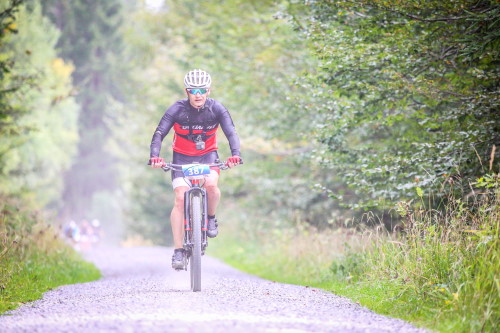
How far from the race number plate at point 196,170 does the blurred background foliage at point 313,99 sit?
176cm

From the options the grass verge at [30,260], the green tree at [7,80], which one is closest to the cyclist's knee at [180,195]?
the grass verge at [30,260]

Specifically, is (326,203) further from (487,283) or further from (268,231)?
(487,283)

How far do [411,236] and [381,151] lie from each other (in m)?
2.75

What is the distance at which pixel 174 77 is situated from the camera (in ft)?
95.0

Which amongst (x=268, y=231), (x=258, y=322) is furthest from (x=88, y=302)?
(x=268, y=231)

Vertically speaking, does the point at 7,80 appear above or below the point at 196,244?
above

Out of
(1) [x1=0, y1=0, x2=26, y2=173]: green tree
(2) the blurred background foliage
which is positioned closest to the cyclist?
(2) the blurred background foliage

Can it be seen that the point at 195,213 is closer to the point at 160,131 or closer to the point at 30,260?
the point at 160,131

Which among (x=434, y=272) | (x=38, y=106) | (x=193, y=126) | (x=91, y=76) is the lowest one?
(x=434, y=272)

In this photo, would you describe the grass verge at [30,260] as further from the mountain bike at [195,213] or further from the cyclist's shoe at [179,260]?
the mountain bike at [195,213]

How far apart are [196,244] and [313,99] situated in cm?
486

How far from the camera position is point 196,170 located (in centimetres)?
873

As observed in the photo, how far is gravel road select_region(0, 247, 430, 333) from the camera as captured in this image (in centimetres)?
561

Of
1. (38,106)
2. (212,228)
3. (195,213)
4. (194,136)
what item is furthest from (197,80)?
(38,106)
